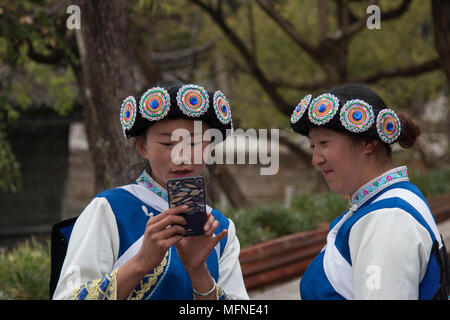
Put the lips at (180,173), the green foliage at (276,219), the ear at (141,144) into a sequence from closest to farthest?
the lips at (180,173) < the ear at (141,144) < the green foliage at (276,219)

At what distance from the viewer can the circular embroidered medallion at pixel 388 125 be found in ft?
6.92

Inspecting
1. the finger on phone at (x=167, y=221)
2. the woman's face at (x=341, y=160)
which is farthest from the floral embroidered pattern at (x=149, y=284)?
the woman's face at (x=341, y=160)

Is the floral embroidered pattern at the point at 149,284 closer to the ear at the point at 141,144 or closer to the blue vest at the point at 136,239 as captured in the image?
the blue vest at the point at 136,239

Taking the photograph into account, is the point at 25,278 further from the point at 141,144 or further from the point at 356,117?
the point at 356,117

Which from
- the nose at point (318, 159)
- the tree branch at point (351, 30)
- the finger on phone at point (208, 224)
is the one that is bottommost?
the finger on phone at point (208, 224)

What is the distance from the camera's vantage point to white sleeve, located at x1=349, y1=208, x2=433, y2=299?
5.86ft

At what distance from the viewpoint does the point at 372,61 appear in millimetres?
13656

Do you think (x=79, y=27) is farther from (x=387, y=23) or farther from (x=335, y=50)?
(x=387, y=23)

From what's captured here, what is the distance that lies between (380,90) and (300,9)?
8.46ft

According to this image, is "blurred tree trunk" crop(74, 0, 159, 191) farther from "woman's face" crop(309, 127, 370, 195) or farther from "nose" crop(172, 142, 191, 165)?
"woman's face" crop(309, 127, 370, 195)

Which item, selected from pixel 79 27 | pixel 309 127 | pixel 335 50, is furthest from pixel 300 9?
pixel 309 127

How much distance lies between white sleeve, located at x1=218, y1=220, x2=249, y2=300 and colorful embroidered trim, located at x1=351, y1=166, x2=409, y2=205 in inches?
22.5

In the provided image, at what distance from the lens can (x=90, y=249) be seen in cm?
207

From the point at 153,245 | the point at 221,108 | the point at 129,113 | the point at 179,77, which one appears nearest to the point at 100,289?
the point at 153,245
